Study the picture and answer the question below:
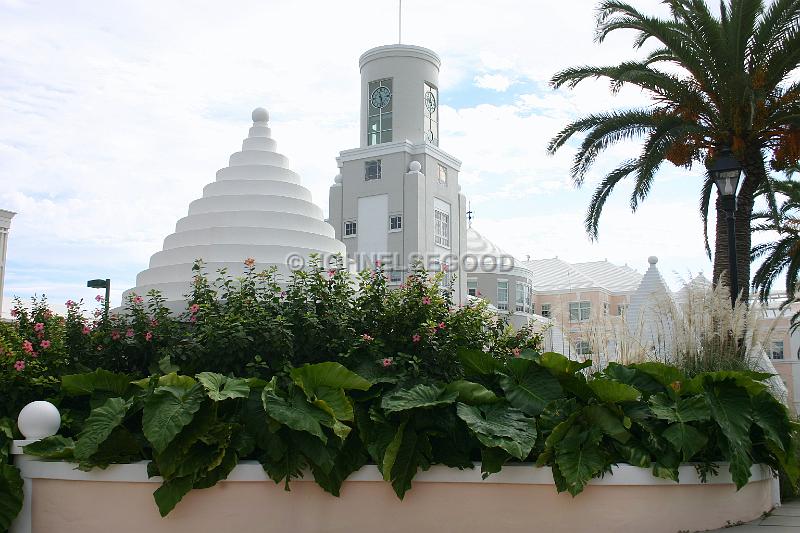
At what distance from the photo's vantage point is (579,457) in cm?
718

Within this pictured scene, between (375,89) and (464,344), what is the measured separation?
32685 millimetres

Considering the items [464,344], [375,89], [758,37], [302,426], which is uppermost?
[375,89]

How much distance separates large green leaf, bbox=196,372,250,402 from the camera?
23.1 feet

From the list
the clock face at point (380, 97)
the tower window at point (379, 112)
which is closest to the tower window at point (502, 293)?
the tower window at point (379, 112)

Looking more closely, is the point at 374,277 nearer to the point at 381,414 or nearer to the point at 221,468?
the point at 381,414

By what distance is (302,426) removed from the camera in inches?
271

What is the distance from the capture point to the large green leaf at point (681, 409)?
7.49 metres

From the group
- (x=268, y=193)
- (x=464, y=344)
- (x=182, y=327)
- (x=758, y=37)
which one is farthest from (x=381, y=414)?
(x=758, y=37)

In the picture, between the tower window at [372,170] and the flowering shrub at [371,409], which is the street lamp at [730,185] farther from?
the tower window at [372,170]

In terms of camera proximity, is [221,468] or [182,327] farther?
[182,327]

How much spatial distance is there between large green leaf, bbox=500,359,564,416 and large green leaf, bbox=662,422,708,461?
1.06 metres

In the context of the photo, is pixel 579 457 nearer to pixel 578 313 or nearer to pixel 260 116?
pixel 578 313

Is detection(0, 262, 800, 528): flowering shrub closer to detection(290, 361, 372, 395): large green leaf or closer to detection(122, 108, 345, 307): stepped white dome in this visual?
detection(290, 361, 372, 395): large green leaf

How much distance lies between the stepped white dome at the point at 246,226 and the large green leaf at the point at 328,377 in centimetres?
641
